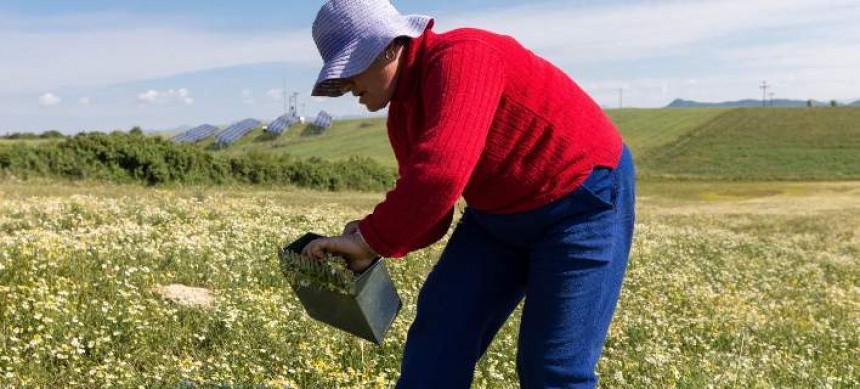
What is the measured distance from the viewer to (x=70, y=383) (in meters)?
4.28

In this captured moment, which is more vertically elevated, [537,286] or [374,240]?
[374,240]

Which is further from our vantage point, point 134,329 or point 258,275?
point 258,275

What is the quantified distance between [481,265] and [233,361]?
220 cm

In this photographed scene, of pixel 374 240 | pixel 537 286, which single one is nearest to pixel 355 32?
pixel 374 240

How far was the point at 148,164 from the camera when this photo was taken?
101 feet

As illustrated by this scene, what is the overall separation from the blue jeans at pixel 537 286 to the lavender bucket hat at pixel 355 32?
0.91 metres

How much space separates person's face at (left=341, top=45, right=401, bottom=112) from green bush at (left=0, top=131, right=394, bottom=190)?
91.2ft

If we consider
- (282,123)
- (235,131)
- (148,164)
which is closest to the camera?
(148,164)

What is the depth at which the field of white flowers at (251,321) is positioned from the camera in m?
→ 4.82

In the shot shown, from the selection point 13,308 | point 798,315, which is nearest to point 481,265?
point 13,308

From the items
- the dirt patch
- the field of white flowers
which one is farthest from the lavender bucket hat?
the dirt patch

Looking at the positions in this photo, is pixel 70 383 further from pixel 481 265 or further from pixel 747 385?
pixel 747 385

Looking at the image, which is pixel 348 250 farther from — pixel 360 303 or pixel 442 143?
pixel 442 143

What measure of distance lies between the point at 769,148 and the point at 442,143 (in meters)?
76.4
